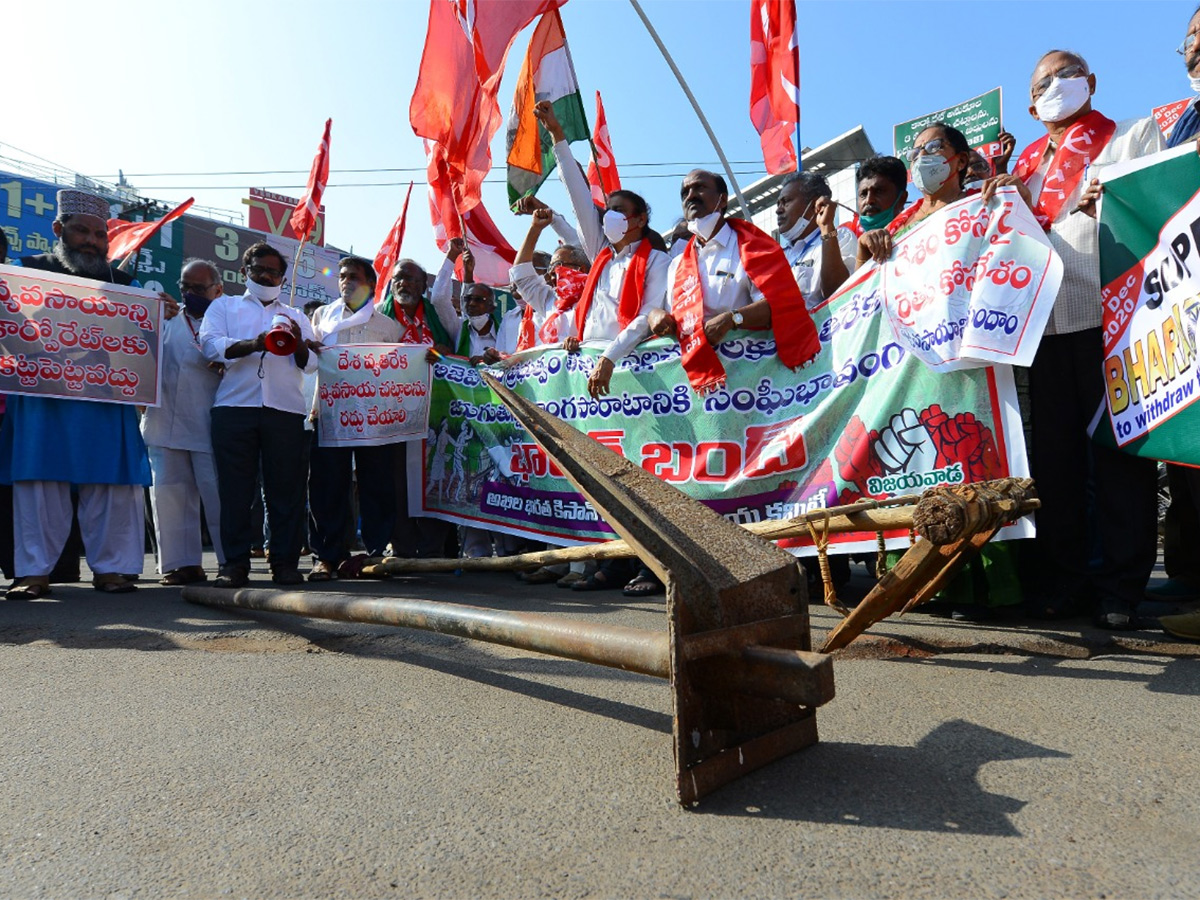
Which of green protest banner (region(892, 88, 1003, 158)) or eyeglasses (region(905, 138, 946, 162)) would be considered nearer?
eyeglasses (region(905, 138, 946, 162))

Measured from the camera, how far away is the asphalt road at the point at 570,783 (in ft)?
4.35

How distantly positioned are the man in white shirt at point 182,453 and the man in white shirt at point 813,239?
3652 mm

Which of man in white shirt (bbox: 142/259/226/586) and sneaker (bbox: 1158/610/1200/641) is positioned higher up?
man in white shirt (bbox: 142/259/226/586)

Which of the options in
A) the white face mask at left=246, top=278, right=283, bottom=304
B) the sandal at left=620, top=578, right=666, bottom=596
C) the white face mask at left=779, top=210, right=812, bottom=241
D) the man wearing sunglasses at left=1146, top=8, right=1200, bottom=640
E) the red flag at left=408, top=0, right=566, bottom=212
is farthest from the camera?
the red flag at left=408, top=0, right=566, bottom=212

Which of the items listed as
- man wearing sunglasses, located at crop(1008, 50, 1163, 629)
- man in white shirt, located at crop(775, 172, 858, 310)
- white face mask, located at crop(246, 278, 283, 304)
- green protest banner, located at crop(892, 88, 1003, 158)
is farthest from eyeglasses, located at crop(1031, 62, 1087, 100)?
green protest banner, located at crop(892, 88, 1003, 158)

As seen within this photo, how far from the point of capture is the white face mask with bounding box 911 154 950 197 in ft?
11.9

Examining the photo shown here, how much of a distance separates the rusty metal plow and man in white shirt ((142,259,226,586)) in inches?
152

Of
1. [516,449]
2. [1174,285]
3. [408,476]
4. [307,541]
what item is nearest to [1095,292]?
[1174,285]

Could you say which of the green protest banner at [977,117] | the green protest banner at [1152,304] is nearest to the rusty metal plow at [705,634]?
the green protest banner at [1152,304]

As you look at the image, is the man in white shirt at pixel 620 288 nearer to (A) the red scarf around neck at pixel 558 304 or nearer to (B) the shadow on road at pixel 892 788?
(A) the red scarf around neck at pixel 558 304

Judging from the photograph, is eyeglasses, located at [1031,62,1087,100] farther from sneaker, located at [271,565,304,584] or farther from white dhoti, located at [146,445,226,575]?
white dhoti, located at [146,445,226,575]

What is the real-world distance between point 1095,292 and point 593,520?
8.79 ft

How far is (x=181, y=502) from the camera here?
5.42 m

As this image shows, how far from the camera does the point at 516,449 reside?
5.22 meters
